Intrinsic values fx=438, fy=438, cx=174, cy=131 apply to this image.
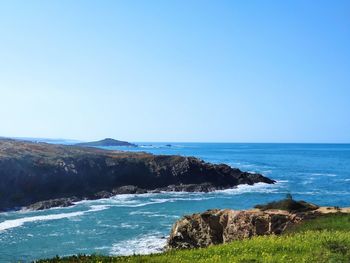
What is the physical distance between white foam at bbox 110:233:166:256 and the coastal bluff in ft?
91.6

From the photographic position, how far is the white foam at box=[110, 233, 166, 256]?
39.6 meters

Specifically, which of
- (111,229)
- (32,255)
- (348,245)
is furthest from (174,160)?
(348,245)

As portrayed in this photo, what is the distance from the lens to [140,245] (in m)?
42.3

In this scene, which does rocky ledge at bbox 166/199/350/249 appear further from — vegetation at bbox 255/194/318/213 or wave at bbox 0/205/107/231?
wave at bbox 0/205/107/231

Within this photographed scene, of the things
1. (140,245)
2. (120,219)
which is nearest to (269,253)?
(140,245)

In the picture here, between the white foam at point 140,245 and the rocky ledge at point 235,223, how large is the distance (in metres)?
1.85

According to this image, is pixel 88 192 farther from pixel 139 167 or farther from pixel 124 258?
pixel 124 258

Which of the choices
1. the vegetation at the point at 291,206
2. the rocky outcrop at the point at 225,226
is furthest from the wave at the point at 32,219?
the vegetation at the point at 291,206

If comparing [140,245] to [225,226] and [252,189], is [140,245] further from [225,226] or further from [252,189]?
[252,189]

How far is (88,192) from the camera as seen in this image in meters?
80.5

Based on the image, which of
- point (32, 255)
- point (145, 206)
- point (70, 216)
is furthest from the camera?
point (145, 206)

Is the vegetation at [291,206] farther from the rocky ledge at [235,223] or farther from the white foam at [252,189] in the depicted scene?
the white foam at [252,189]

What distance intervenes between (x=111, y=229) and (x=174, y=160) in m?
51.0

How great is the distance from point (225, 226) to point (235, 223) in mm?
1766
